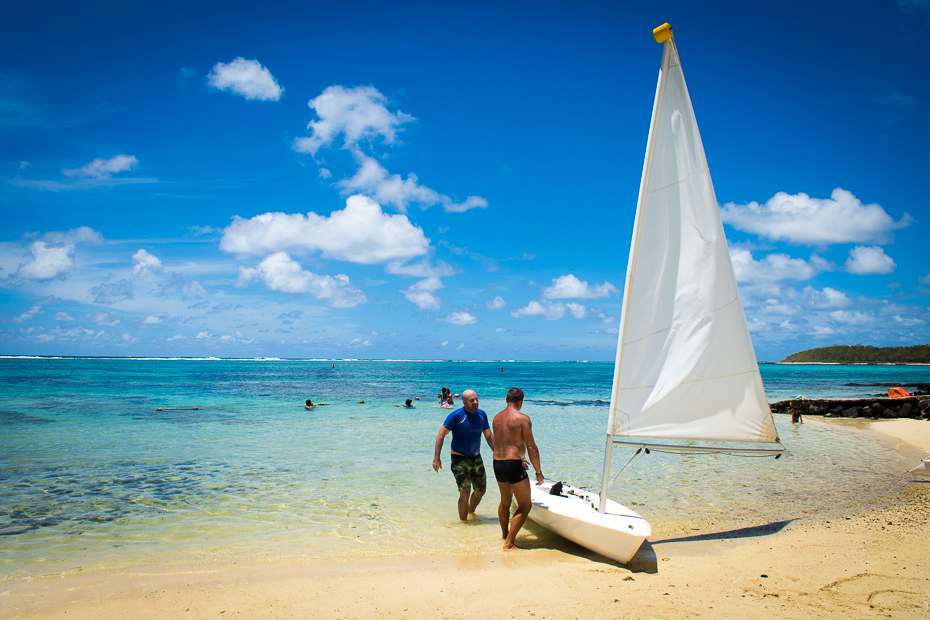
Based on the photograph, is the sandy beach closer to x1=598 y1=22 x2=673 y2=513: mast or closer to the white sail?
x1=598 y1=22 x2=673 y2=513: mast

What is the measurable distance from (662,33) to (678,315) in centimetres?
324

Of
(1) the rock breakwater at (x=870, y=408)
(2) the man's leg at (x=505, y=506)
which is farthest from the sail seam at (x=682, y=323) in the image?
(1) the rock breakwater at (x=870, y=408)

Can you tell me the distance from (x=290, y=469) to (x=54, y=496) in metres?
4.13

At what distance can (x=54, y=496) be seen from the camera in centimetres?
866

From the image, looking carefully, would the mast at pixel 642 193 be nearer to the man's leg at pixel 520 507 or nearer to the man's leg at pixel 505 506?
the man's leg at pixel 520 507

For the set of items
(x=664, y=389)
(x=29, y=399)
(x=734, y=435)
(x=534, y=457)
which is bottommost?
(x=29, y=399)

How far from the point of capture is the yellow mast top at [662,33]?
562 cm

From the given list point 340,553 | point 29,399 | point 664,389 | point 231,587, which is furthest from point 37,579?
point 29,399

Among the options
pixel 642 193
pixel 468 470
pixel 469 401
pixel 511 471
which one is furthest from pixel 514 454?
pixel 642 193

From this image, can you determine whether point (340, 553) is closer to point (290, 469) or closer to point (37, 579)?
point (37, 579)

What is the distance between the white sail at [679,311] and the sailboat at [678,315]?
1cm

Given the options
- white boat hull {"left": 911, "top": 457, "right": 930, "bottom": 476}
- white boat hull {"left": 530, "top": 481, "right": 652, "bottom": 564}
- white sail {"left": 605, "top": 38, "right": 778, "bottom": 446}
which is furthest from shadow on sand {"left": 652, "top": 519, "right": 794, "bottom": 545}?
white boat hull {"left": 911, "top": 457, "right": 930, "bottom": 476}

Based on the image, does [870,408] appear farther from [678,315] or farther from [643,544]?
[678,315]

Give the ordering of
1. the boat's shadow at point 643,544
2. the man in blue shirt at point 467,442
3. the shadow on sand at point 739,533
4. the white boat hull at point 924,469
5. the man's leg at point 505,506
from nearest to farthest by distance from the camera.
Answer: the boat's shadow at point 643,544 < the man's leg at point 505,506 < the shadow on sand at point 739,533 < the man in blue shirt at point 467,442 < the white boat hull at point 924,469
